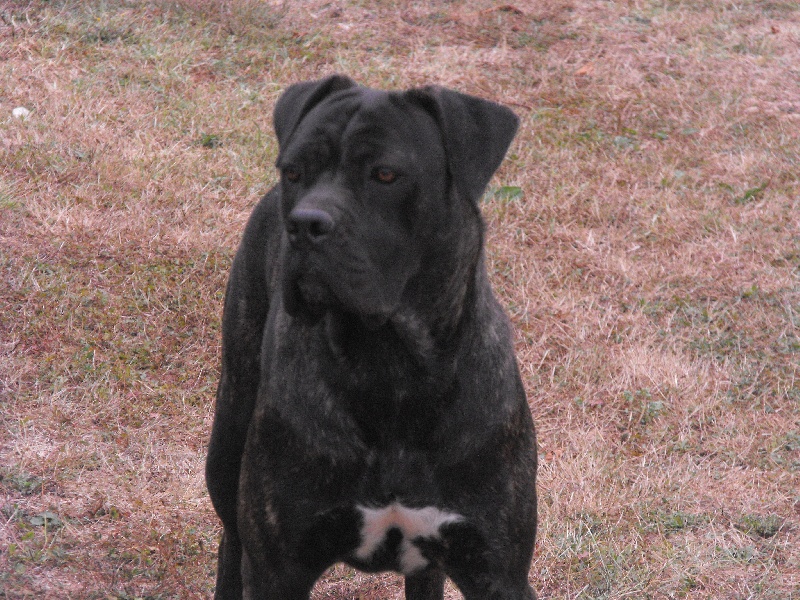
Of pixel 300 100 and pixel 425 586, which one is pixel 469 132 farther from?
pixel 425 586

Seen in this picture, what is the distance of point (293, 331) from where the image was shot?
340 centimetres

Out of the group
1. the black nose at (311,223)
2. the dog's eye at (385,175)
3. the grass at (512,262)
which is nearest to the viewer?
the black nose at (311,223)

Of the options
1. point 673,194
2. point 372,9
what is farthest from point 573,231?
point 372,9

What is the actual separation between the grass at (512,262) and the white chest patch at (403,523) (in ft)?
4.99

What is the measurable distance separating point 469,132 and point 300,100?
58 cm

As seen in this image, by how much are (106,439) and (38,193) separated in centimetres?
241

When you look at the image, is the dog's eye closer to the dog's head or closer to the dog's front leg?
the dog's head

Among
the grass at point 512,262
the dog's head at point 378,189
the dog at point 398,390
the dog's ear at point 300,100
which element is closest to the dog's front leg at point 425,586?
the grass at point 512,262

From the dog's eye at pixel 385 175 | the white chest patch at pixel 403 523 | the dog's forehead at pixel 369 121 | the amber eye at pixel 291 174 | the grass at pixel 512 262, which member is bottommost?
the grass at pixel 512 262

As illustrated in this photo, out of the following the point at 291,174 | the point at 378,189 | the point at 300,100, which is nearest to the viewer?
the point at 378,189

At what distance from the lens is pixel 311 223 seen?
285 centimetres

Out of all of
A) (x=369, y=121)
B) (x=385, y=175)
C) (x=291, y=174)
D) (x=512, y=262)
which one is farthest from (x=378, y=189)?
(x=512, y=262)

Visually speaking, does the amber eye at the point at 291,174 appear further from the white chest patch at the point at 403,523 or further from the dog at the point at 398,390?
the white chest patch at the point at 403,523

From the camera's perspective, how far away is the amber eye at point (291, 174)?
10.5ft
